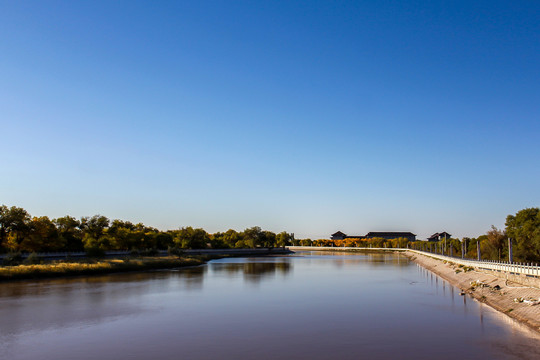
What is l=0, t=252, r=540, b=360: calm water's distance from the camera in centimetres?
2614

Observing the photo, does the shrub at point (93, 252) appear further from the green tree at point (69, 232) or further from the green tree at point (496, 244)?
the green tree at point (496, 244)

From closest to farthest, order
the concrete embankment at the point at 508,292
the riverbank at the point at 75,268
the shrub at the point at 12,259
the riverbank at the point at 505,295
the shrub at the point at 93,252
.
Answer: the riverbank at the point at 505,295, the concrete embankment at the point at 508,292, the riverbank at the point at 75,268, the shrub at the point at 12,259, the shrub at the point at 93,252

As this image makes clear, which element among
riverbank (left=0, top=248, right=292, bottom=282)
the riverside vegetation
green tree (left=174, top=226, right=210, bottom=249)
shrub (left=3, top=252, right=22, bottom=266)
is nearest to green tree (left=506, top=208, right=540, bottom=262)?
the riverside vegetation

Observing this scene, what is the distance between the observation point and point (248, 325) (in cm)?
3444

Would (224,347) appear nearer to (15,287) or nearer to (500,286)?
(500,286)

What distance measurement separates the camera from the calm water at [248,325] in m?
26.1

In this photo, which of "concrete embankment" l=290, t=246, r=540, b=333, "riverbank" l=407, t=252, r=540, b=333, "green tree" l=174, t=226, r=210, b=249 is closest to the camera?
"riverbank" l=407, t=252, r=540, b=333

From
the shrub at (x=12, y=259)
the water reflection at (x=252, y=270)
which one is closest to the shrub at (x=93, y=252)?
the shrub at (x=12, y=259)

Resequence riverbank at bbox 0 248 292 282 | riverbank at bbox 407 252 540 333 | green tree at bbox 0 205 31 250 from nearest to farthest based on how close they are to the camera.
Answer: riverbank at bbox 407 252 540 333, riverbank at bbox 0 248 292 282, green tree at bbox 0 205 31 250

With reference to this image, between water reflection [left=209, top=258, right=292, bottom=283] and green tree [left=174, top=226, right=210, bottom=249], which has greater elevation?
green tree [left=174, top=226, right=210, bottom=249]

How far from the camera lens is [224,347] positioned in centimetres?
2739

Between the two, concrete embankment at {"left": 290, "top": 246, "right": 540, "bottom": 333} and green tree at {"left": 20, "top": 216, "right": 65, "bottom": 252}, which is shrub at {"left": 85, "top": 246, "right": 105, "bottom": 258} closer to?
green tree at {"left": 20, "top": 216, "right": 65, "bottom": 252}

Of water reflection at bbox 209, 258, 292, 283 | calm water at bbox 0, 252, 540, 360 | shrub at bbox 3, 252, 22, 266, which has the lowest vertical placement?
water reflection at bbox 209, 258, 292, 283

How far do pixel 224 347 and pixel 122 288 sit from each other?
111 feet
